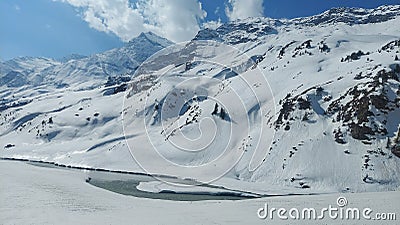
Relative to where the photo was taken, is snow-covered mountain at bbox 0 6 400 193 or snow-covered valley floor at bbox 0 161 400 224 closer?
snow-covered valley floor at bbox 0 161 400 224

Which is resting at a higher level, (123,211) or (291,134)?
(291,134)

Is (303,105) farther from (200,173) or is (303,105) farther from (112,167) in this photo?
(112,167)

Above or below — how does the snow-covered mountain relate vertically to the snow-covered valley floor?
above

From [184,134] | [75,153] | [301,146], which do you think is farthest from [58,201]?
[75,153]

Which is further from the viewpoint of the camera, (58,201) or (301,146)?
(301,146)

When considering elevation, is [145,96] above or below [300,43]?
below

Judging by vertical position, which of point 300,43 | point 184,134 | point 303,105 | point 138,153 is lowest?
point 138,153

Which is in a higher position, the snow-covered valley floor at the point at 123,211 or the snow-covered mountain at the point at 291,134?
the snow-covered mountain at the point at 291,134

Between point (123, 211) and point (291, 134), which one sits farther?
point (291, 134)

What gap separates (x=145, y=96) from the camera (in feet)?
591

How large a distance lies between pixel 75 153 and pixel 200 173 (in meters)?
62.0

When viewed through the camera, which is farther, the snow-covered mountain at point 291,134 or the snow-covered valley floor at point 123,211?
the snow-covered mountain at point 291,134

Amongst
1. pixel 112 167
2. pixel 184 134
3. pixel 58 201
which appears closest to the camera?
pixel 58 201

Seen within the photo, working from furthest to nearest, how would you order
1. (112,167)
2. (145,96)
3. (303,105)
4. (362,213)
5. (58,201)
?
(145,96), (112,167), (303,105), (58,201), (362,213)
